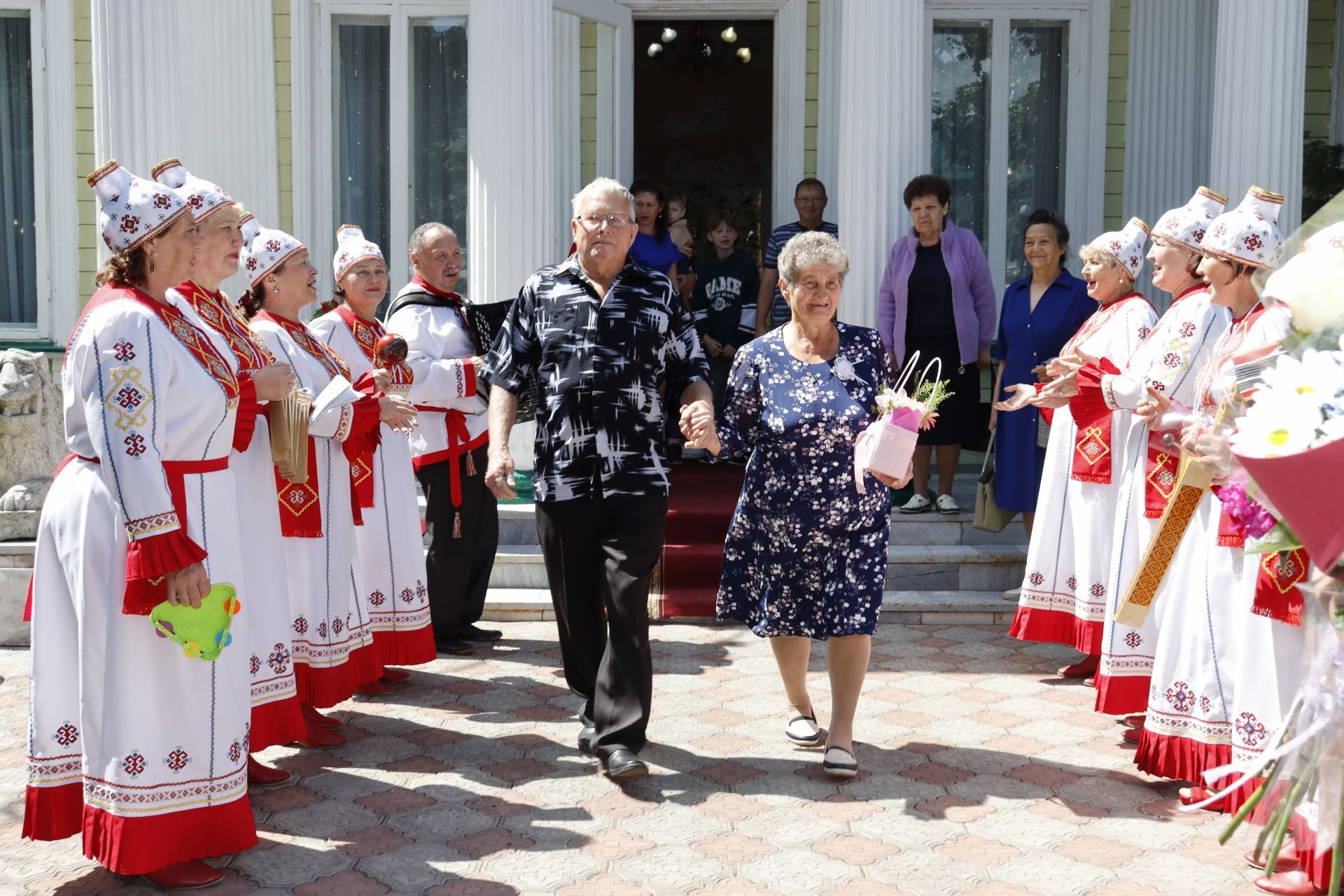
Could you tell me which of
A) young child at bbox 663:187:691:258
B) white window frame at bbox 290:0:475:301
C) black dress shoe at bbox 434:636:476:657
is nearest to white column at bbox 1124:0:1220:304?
young child at bbox 663:187:691:258

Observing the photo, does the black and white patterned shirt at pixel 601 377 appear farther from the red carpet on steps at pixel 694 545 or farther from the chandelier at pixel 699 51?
the chandelier at pixel 699 51

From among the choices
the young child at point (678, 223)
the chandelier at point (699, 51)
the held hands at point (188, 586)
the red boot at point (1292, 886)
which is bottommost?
the red boot at point (1292, 886)

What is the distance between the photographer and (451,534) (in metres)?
6.39

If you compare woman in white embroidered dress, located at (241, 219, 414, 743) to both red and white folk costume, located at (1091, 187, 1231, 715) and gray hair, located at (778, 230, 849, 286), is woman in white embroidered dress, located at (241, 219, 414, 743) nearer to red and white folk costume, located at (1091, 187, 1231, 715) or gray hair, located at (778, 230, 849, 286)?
gray hair, located at (778, 230, 849, 286)

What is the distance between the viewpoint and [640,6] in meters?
9.77

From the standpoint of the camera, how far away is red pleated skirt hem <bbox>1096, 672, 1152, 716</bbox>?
16.4 ft

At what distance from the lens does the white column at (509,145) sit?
7.94 metres

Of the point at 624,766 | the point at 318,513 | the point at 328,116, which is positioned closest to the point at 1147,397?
the point at 624,766

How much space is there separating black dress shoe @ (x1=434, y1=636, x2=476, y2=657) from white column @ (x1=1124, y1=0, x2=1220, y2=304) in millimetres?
5855

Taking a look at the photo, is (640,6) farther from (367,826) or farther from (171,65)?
(367,826)

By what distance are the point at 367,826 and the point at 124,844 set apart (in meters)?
0.84

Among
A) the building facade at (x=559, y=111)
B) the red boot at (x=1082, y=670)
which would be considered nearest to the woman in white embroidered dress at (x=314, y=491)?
the red boot at (x=1082, y=670)

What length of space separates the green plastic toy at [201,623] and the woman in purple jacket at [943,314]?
15.6ft

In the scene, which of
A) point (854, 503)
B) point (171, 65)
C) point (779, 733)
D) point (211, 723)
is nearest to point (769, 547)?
point (854, 503)
